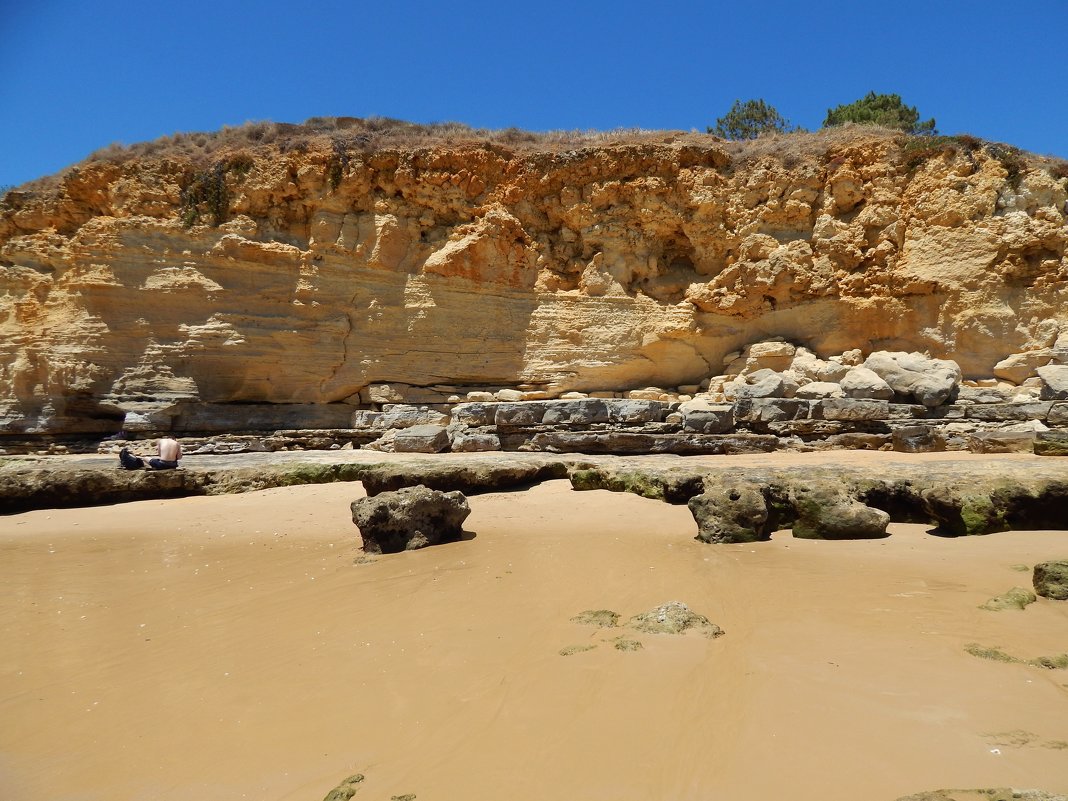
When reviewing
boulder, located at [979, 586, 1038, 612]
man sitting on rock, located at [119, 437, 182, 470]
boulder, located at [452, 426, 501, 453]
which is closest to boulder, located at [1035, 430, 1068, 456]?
boulder, located at [979, 586, 1038, 612]

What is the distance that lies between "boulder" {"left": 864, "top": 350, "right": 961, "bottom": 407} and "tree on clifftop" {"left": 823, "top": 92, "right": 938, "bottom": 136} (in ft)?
43.4

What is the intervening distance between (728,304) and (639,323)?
2.36 metres

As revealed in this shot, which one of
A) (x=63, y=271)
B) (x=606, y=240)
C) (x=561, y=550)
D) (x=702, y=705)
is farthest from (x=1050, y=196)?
(x=63, y=271)

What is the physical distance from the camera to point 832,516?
5.04 m

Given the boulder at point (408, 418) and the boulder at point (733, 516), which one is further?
the boulder at point (408, 418)

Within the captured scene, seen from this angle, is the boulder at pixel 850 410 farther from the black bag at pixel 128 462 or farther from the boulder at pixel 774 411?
the black bag at pixel 128 462

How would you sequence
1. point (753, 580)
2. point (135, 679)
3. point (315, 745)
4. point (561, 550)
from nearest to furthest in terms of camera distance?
point (315, 745)
point (135, 679)
point (753, 580)
point (561, 550)

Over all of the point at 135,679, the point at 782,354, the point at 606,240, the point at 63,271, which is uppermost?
the point at 606,240

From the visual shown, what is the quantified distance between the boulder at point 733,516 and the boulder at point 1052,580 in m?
1.89

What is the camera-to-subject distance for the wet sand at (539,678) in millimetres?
2016

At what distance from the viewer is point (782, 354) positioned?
16188mm

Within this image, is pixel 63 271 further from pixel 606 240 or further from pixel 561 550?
pixel 561 550

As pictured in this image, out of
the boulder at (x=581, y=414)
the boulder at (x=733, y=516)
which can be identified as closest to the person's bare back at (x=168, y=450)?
the boulder at (x=581, y=414)

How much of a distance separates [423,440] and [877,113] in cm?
2233
